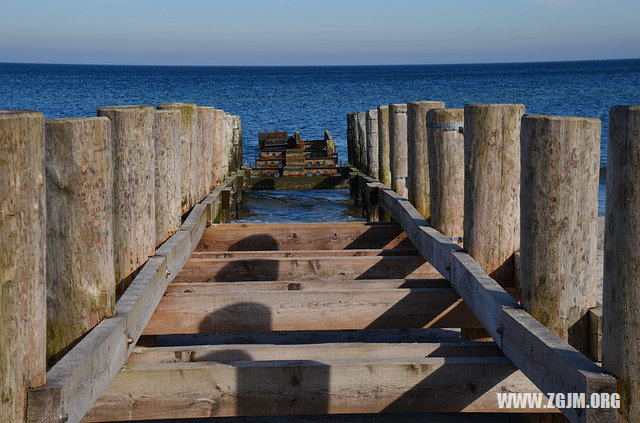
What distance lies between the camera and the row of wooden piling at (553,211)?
9.23 ft

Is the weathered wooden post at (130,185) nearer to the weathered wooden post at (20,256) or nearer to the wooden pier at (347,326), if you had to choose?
the wooden pier at (347,326)

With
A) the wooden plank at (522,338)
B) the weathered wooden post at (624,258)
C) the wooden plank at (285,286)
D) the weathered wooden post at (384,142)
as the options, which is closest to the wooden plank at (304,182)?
the weathered wooden post at (384,142)

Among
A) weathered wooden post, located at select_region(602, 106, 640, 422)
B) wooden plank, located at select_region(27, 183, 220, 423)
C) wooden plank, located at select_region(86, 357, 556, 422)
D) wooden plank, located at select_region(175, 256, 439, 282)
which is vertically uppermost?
weathered wooden post, located at select_region(602, 106, 640, 422)

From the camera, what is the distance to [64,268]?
370cm

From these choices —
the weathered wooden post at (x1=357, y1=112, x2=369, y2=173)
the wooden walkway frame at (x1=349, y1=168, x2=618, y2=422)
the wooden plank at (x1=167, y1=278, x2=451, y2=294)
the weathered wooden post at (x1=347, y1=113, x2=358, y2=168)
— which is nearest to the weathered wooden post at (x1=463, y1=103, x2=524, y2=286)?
the wooden walkway frame at (x1=349, y1=168, x2=618, y2=422)

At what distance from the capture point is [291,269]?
5738 mm

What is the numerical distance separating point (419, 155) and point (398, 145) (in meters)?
1.77

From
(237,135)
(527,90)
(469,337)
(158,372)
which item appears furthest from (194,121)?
(527,90)

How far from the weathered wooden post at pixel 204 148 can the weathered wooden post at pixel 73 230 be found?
485 cm

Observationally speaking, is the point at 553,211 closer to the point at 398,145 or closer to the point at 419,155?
the point at 419,155

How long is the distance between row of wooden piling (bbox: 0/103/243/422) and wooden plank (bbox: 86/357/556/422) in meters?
0.40

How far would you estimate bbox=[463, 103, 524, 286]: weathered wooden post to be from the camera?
4.70 metres

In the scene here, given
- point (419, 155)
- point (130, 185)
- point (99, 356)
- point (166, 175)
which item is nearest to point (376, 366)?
point (99, 356)

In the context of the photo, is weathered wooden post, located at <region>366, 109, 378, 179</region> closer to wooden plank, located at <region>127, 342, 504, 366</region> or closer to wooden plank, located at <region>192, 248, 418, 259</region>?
wooden plank, located at <region>192, 248, 418, 259</region>
